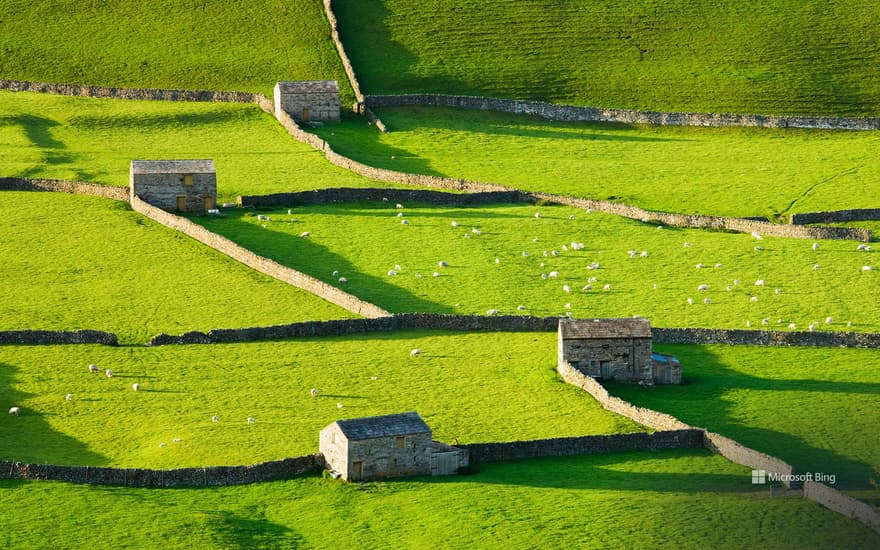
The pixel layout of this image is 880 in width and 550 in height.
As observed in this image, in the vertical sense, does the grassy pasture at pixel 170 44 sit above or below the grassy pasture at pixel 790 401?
above

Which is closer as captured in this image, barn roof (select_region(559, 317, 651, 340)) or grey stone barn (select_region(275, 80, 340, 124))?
barn roof (select_region(559, 317, 651, 340))

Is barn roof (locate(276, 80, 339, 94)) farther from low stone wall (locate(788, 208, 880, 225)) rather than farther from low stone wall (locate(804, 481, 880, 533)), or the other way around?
low stone wall (locate(804, 481, 880, 533))

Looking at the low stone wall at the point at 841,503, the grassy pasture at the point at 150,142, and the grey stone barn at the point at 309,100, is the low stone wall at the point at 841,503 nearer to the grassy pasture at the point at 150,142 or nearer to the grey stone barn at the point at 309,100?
the grassy pasture at the point at 150,142

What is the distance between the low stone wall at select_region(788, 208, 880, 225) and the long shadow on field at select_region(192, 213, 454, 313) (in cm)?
2172

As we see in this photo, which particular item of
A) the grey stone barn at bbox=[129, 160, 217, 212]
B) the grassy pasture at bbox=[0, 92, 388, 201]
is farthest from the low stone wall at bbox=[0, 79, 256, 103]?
the grey stone barn at bbox=[129, 160, 217, 212]

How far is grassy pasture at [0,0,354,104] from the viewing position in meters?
114

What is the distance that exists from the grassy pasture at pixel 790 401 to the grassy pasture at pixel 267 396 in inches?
134

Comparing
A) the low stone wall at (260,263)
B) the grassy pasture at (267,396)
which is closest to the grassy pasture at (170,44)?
the low stone wall at (260,263)

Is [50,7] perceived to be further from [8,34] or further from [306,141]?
[306,141]

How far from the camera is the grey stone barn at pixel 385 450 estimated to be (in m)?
58.7

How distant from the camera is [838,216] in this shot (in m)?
92.8

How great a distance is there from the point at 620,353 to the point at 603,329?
1067mm

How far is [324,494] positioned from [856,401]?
20.3 metres

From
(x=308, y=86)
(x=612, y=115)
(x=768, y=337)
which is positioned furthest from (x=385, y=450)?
(x=612, y=115)
